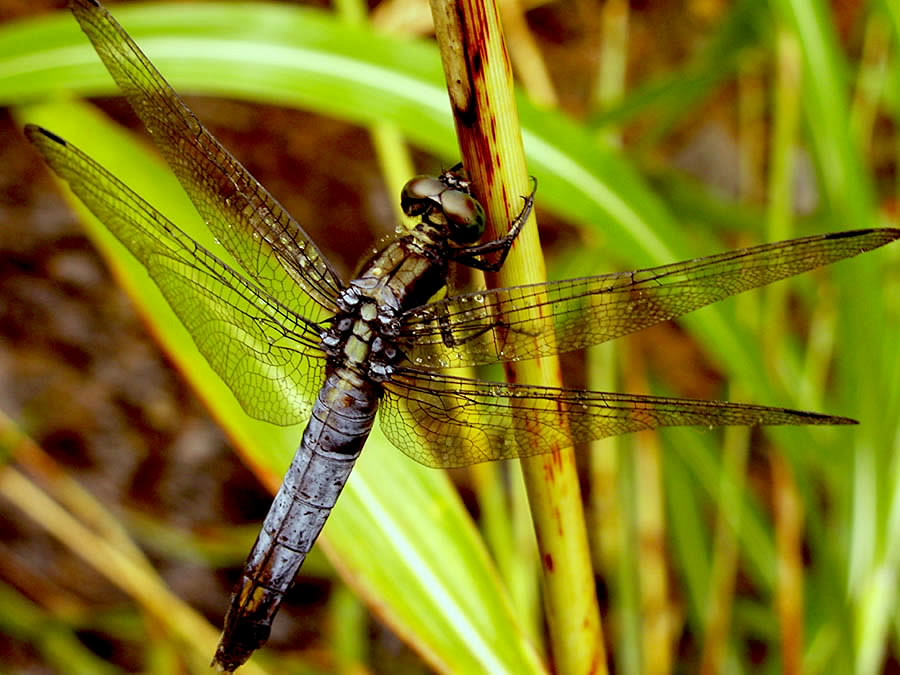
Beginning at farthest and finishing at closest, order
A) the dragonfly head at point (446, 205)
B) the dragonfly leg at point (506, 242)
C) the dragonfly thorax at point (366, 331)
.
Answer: the dragonfly thorax at point (366, 331), the dragonfly head at point (446, 205), the dragonfly leg at point (506, 242)

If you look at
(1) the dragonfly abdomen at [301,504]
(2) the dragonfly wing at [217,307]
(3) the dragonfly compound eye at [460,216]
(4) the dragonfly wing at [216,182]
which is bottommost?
(1) the dragonfly abdomen at [301,504]

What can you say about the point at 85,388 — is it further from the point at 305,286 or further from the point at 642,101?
the point at 642,101

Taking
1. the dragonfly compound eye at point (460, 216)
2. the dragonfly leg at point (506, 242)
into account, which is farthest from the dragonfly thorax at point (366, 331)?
the dragonfly leg at point (506, 242)

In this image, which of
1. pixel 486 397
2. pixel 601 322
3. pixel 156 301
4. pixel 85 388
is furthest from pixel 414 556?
pixel 85 388

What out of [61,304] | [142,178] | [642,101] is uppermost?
[642,101]

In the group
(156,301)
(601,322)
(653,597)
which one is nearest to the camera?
(601,322)

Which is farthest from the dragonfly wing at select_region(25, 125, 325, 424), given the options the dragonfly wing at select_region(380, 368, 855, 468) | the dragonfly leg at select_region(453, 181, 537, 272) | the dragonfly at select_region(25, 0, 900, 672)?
the dragonfly leg at select_region(453, 181, 537, 272)

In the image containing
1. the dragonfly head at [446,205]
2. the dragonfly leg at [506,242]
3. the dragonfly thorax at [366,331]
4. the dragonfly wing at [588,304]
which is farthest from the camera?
the dragonfly thorax at [366,331]

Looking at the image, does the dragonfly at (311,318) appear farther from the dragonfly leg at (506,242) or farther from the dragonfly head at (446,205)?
the dragonfly leg at (506,242)
